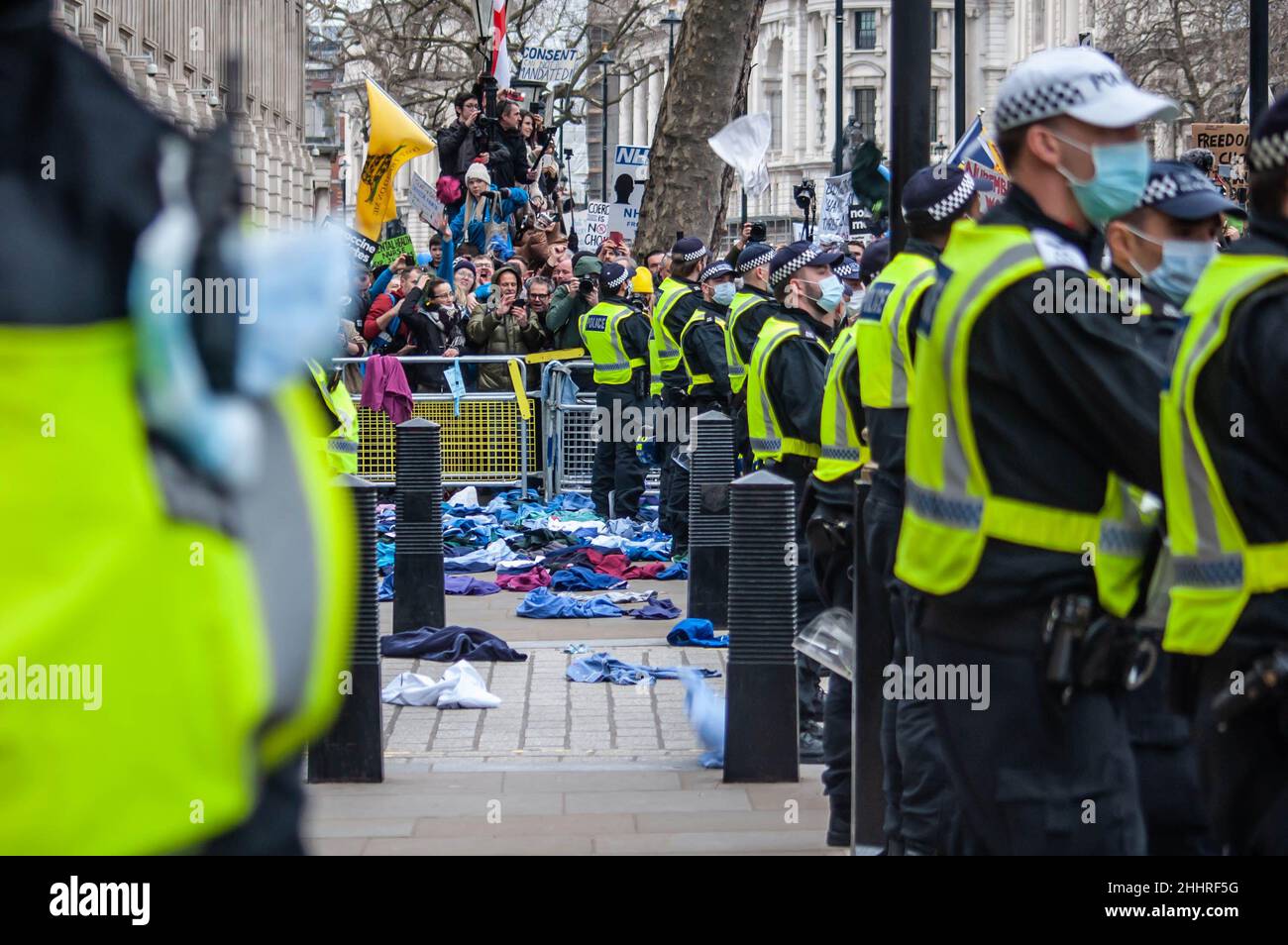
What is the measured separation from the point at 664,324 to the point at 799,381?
6130 mm

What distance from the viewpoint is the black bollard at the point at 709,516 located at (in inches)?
445

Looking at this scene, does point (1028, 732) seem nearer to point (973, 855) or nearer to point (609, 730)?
point (973, 855)

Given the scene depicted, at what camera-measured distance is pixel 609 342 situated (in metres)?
17.0

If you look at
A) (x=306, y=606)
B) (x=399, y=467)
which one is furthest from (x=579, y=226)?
(x=306, y=606)

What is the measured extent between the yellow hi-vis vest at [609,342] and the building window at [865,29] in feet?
335

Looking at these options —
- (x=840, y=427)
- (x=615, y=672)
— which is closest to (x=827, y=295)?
(x=840, y=427)

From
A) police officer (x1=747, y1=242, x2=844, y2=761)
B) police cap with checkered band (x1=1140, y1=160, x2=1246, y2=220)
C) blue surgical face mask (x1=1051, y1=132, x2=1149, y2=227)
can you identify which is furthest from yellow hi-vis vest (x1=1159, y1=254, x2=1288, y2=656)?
police officer (x1=747, y1=242, x2=844, y2=761)

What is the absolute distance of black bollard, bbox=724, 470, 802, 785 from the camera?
7.66 meters

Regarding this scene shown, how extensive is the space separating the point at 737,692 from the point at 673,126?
18821 mm

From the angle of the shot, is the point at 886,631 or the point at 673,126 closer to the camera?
the point at 886,631

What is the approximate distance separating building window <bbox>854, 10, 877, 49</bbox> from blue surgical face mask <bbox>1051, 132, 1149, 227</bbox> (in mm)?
114491

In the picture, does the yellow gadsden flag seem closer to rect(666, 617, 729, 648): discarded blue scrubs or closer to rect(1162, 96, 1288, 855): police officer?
rect(666, 617, 729, 648): discarded blue scrubs

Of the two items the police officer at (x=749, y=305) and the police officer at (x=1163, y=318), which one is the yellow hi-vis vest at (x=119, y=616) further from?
the police officer at (x=749, y=305)

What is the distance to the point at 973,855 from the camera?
13.7 feet
